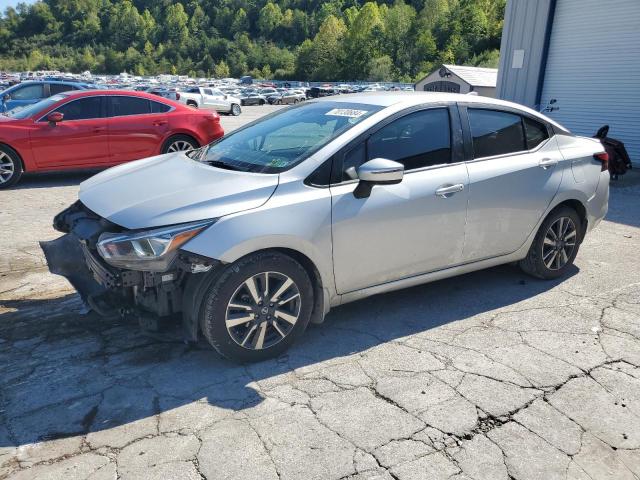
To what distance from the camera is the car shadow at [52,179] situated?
8.48m

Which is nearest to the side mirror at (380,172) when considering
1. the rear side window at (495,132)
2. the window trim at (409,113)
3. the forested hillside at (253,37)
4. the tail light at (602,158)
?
the window trim at (409,113)

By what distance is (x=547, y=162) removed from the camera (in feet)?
14.5

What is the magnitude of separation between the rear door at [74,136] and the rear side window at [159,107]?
802 millimetres

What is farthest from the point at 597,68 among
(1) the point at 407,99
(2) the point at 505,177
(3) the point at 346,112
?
(3) the point at 346,112

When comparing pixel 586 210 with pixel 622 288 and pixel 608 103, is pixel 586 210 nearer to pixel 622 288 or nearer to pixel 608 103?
pixel 622 288

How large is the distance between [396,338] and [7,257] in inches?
154

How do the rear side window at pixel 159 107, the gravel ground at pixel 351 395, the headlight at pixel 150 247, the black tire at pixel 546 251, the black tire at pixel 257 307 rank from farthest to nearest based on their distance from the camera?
the rear side window at pixel 159 107 → the black tire at pixel 546 251 → the black tire at pixel 257 307 → the headlight at pixel 150 247 → the gravel ground at pixel 351 395

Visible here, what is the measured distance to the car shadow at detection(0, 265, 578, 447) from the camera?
282 cm

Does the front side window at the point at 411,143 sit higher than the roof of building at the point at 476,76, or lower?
higher

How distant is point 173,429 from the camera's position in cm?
271

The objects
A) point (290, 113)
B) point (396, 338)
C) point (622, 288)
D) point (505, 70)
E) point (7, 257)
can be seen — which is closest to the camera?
point (396, 338)

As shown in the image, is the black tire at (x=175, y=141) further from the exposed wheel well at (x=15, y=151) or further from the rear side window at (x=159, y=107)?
the exposed wheel well at (x=15, y=151)

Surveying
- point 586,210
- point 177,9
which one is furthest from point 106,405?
point 177,9

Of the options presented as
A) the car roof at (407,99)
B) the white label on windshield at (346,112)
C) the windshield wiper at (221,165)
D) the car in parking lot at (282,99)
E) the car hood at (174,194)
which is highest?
the car roof at (407,99)
